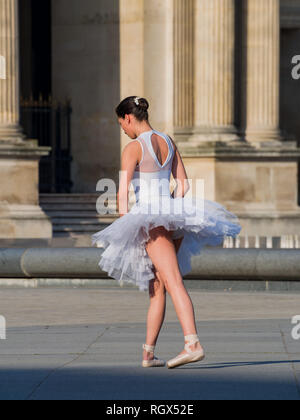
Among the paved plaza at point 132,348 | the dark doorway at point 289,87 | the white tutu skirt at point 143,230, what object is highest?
the dark doorway at point 289,87

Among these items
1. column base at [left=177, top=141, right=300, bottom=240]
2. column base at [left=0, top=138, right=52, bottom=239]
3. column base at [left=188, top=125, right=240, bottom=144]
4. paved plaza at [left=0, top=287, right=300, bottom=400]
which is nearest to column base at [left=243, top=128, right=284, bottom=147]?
column base at [left=177, top=141, right=300, bottom=240]

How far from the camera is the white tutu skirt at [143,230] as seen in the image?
9398mm

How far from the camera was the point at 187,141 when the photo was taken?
29703 mm

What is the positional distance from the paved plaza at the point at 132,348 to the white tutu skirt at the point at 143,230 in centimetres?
77

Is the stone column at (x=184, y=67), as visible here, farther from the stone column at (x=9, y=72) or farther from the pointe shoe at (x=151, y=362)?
the pointe shoe at (x=151, y=362)

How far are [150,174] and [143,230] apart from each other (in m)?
0.45

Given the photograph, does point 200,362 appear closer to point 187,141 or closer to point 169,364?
point 169,364

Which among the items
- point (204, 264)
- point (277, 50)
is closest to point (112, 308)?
point (204, 264)

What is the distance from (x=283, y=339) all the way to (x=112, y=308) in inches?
153

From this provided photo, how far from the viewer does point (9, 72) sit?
27.3 m

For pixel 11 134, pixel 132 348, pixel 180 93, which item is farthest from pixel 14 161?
pixel 132 348

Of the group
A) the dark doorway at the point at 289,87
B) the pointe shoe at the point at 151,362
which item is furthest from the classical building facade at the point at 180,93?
the pointe shoe at the point at 151,362

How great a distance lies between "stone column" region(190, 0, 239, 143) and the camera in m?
29.5
